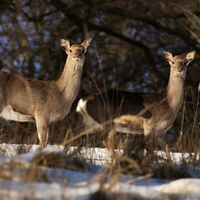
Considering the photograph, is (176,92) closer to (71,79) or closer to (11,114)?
(71,79)

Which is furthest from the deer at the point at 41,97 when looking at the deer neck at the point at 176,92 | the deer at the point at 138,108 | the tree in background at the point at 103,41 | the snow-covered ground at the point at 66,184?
the tree in background at the point at 103,41

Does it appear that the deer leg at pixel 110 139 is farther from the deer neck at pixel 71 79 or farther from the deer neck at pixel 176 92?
the deer neck at pixel 176 92

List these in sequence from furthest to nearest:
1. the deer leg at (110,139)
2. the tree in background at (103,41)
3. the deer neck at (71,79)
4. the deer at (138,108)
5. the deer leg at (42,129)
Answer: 1. the tree in background at (103,41)
2. the deer at (138,108)
3. the deer neck at (71,79)
4. the deer leg at (42,129)
5. the deer leg at (110,139)

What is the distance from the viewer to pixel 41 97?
8.05 metres

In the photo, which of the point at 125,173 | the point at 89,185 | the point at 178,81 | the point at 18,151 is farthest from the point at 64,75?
the point at 89,185

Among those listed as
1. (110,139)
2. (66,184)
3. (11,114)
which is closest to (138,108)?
(11,114)

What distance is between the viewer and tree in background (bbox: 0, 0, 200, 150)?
12789mm

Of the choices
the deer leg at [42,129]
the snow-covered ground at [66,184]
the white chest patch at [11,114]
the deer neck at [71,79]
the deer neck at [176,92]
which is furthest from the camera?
the deer neck at [176,92]

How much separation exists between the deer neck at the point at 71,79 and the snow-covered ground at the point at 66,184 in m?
3.94

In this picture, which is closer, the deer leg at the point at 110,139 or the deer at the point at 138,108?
the deer leg at the point at 110,139

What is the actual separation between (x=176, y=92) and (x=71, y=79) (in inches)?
59.9

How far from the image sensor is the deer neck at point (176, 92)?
864cm

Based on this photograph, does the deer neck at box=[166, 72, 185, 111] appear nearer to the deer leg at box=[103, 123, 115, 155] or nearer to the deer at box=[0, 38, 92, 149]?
the deer at box=[0, 38, 92, 149]

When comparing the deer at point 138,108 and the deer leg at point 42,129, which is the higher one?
the deer at point 138,108
